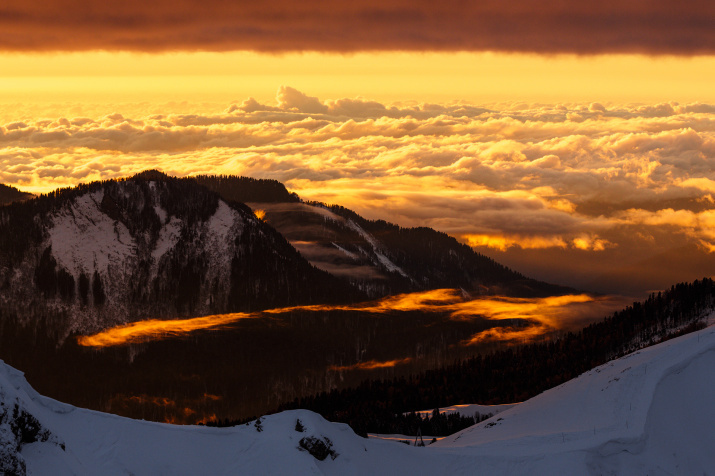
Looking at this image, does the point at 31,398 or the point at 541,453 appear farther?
the point at 541,453

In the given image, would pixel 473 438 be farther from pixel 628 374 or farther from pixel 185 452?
pixel 185 452

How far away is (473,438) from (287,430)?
72159mm

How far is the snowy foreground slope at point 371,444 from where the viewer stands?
109625mm

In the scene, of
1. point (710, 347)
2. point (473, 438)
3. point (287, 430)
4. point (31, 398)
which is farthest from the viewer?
point (473, 438)

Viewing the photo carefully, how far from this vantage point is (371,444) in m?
149

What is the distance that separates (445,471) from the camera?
473 feet

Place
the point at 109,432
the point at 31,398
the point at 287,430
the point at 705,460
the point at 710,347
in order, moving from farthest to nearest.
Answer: the point at 710,347
the point at 705,460
the point at 287,430
the point at 109,432
the point at 31,398

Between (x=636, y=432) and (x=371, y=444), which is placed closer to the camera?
(x=636, y=432)

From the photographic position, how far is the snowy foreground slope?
109625 millimetres

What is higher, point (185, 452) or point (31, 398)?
point (31, 398)

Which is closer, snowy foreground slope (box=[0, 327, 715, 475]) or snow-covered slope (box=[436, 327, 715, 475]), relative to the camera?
snowy foreground slope (box=[0, 327, 715, 475])

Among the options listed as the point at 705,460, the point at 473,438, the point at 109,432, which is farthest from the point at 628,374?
the point at 109,432

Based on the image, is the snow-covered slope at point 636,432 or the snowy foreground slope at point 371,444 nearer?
the snowy foreground slope at point 371,444

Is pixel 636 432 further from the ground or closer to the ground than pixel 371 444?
further from the ground
